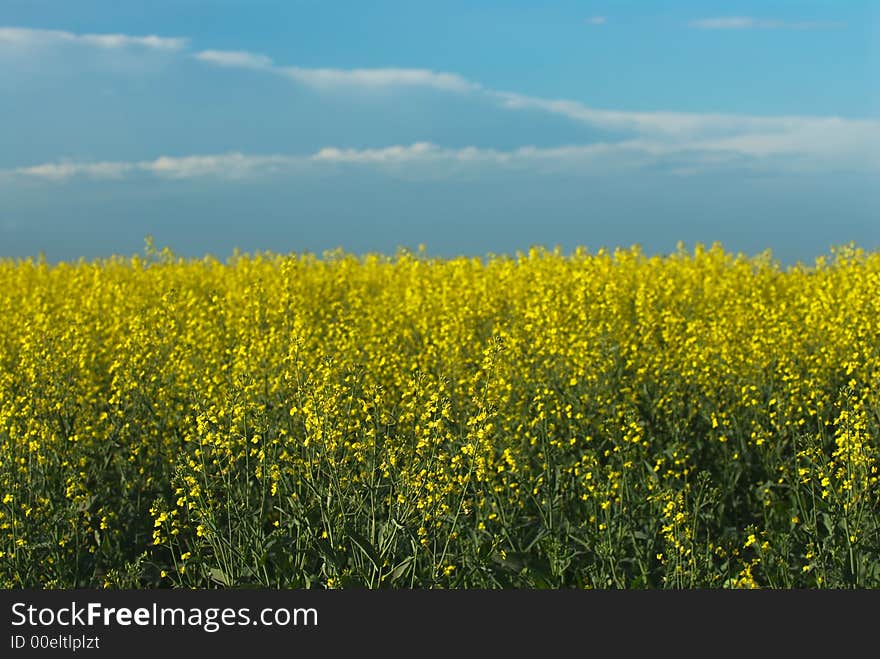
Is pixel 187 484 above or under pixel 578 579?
above

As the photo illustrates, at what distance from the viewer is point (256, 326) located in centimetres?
894

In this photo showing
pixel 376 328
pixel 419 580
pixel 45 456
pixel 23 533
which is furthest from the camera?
pixel 376 328

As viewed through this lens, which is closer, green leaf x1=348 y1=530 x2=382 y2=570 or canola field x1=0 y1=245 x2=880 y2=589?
green leaf x1=348 y1=530 x2=382 y2=570

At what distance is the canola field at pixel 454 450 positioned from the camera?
4.59 meters

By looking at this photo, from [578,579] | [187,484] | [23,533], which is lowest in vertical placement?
[578,579]

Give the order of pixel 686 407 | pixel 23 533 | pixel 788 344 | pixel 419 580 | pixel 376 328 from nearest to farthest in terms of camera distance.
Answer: pixel 419 580, pixel 23 533, pixel 686 407, pixel 788 344, pixel 376 328

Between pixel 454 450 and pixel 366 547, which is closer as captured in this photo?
pixel 366 547

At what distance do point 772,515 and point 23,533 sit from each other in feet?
14.0

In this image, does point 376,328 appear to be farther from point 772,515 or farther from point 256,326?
point 772,515

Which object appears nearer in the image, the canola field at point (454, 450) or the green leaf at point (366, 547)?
the green leaf at point (366, 547)

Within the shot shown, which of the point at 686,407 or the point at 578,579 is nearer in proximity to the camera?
the point at 578,579

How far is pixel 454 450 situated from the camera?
17.1ft

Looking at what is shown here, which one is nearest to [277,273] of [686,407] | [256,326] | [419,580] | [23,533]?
[256,326]

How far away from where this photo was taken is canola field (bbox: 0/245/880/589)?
4.59 metres
